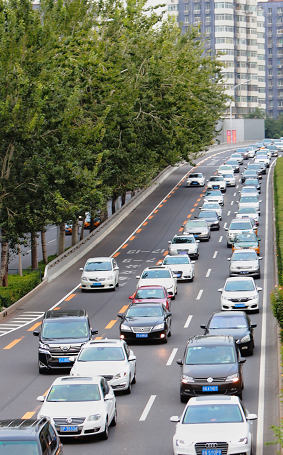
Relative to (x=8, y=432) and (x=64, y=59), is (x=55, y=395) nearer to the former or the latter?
(x=8, y=432)

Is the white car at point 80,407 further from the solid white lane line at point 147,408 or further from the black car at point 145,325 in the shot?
the black car at point 145,325

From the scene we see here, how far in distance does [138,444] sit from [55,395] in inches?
75.3

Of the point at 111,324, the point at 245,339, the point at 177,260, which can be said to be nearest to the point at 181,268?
the point at 177,260

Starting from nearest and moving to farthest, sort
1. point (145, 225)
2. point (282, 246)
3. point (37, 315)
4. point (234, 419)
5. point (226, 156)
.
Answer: point (234, 419)
point (37, 315)
point (282, 246)
point (145, 225)
point (226, 156)

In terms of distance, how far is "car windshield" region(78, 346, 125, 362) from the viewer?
17859mm

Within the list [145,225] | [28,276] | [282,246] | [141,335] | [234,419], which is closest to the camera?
[234,419]

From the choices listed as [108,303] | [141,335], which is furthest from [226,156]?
[141,335]

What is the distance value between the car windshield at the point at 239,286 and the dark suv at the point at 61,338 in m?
7.85

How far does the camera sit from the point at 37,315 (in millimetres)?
30609

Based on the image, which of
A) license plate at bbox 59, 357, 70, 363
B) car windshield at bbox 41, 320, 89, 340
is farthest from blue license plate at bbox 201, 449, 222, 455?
car windshield at bbox 41, 320, 89, 340

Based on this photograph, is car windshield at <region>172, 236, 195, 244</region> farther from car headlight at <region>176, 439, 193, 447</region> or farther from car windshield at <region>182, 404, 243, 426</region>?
car headlight at <region>176, 439, 193, 447</region>

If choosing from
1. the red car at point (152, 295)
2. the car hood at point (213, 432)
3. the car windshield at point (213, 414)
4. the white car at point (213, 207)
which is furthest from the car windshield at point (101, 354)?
the white car at point (213, 207)

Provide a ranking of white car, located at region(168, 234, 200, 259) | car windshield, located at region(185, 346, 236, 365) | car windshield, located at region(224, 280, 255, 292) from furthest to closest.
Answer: white car, located at region(168, 234, 200, 259) < car windshield, located at region(224, 280, 255, 292) < car windshield, located at region(185, 346, 236, 365)

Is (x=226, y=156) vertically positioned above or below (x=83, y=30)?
below
